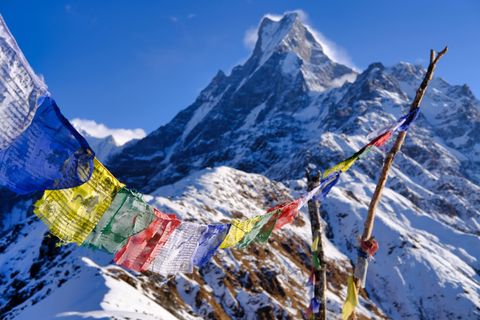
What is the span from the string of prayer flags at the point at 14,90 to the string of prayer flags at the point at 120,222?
211cm

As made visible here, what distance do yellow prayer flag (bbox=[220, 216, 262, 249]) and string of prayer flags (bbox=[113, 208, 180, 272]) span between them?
1593 mm

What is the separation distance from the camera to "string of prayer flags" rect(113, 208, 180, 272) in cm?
858

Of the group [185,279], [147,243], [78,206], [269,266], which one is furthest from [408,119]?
[269,266]

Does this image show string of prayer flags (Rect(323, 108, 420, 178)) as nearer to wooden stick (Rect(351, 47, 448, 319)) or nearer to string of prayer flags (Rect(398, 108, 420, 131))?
string of prayer flags (Rect(398, 108, 420, 131))

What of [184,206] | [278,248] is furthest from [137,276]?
[278,248]

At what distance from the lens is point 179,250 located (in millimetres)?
9375

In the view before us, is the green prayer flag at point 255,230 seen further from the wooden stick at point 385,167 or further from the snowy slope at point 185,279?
the snowy slope at point 185,279

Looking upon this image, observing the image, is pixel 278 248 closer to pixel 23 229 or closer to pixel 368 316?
pixel 368 316

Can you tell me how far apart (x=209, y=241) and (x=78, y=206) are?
11.4ft

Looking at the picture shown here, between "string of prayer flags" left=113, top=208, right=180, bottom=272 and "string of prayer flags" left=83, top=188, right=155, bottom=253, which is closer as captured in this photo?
"string of prayer flags" left=83, top=188, right=155, bottom=253

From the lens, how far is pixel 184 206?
83.0 metres

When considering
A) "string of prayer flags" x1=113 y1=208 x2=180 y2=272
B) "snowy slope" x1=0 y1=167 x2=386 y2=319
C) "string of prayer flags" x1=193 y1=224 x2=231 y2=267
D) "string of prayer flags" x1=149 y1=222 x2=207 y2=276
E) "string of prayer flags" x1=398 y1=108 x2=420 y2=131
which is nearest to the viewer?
"string of prayer flags" x1=113 y1=208 x2=180 y2=272

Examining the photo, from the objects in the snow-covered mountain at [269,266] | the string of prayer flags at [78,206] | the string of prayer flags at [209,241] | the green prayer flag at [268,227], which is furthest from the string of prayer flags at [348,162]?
the snow-covered mountain at [269,266]

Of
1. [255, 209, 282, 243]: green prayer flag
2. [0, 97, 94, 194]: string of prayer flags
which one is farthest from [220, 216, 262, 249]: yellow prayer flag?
[0, 97, 94, 194]: string of prayer flags
